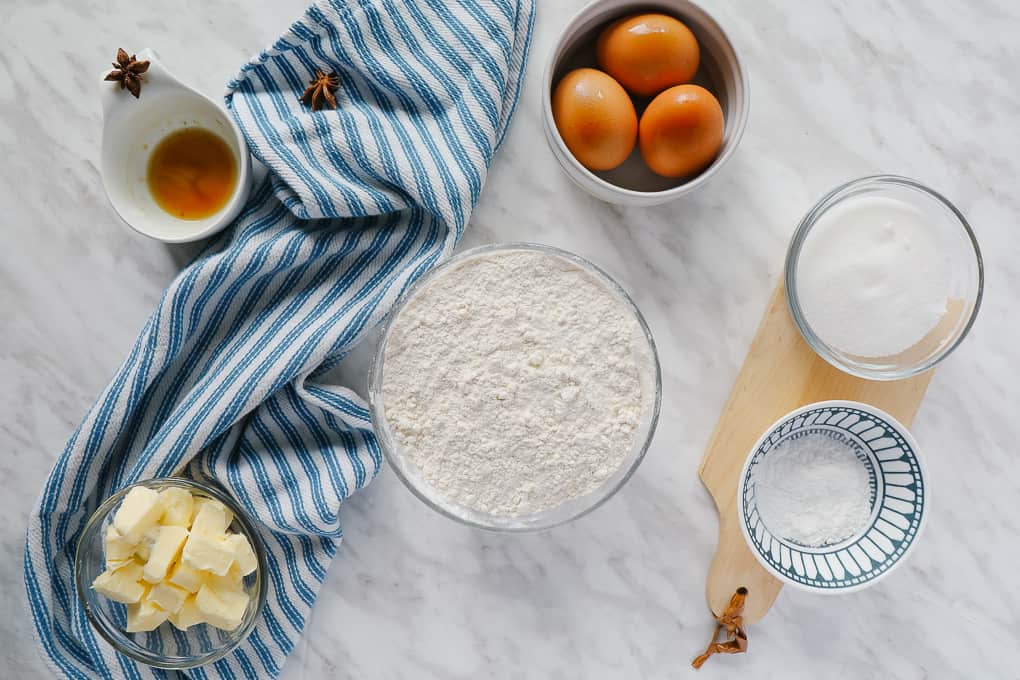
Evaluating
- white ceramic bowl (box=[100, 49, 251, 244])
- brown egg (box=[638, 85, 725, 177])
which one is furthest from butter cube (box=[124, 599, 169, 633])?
brown egg (box=[638, 85, 725, 177])

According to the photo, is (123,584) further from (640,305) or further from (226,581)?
(640,305)

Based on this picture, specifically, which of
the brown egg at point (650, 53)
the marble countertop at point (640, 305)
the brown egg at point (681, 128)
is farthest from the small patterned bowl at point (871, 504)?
the brown egg at point (650, 53)

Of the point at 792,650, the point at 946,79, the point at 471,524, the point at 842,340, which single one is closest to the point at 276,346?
the point at 471,524

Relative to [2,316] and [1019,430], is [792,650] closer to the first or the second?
[1019,430]

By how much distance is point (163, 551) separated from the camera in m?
1.04

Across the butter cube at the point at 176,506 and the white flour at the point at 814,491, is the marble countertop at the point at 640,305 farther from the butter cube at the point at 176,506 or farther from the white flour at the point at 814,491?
the butter cube at the point at 176,506

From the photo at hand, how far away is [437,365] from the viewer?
107 centimetres

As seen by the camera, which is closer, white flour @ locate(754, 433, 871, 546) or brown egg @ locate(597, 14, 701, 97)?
brown egg @ locate(597, 14, 701, 97)

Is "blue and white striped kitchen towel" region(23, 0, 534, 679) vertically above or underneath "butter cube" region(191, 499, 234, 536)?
above

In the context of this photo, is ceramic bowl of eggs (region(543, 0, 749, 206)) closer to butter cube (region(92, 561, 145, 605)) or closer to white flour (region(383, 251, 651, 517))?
white flour (region(383, 251, 651, 517))

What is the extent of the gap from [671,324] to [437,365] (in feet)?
1.29

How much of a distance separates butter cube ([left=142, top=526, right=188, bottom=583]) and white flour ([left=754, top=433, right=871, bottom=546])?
82 centimetres

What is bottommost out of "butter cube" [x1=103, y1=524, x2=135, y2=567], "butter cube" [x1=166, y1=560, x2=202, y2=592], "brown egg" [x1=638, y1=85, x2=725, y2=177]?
"butter cube" [x1=166, y1=560, x2=202, y2=592]

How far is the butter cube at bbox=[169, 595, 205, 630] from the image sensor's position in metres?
1.09
